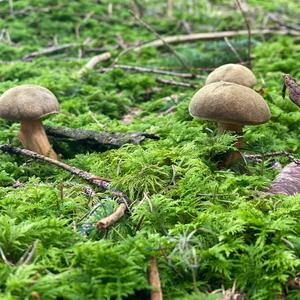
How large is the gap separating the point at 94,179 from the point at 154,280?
115cm

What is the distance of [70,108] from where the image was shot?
15.4 feet

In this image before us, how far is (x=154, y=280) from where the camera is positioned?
6.12 ft

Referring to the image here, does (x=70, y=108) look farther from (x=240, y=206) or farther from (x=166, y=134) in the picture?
(x=240, y=206)

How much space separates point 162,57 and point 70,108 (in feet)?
9.69

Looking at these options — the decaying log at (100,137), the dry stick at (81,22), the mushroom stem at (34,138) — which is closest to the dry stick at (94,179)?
the mushroom stem at (34,138)

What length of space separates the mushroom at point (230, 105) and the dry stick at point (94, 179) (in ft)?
2.61

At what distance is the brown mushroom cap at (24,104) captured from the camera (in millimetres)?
3373

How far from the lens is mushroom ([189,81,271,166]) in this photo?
9.59ft

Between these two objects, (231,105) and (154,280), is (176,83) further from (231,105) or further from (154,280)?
(154,280)

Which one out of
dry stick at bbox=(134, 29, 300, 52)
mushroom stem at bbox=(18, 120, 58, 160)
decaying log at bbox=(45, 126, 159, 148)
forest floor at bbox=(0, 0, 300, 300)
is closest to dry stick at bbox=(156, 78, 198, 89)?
forest floor at bbox=(0, 0, 300, 300)

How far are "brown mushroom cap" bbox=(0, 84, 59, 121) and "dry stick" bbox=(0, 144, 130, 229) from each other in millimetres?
256

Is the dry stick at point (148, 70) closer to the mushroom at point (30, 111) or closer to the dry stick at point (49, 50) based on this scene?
the dry stick at point (49, 50)

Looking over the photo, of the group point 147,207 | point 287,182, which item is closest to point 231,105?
point 287,182

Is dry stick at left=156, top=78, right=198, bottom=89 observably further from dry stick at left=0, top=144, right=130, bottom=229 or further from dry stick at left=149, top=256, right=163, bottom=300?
dry stick at left=149, top=256, right=163, bottom=300
